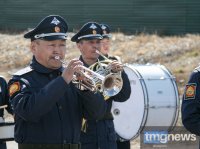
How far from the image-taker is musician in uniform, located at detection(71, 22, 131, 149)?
5840 millimetres

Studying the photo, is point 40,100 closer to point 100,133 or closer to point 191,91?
point 191,91

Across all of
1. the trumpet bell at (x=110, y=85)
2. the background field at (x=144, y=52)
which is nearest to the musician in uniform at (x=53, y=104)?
the trumpet bell at (x=110, y=85)

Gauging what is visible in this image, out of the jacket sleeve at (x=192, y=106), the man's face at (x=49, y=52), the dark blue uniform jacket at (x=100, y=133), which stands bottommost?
the dark blue uniform jacket at (x=100, y=133)

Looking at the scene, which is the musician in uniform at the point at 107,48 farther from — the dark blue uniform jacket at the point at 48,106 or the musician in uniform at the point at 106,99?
the dark blue uniform jacket at the point at 48,106

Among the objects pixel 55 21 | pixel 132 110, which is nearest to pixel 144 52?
pixel 132 110

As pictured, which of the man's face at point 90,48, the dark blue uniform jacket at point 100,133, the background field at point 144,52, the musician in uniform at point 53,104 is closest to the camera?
the musician in uniform at point 53,104

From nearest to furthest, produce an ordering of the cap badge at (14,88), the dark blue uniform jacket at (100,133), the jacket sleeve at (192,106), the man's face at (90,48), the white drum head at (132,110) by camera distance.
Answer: the cap badge at (14,88) < the jacket sleeve at (192,106) < the dark blue uniform jacket at (100,133) < the man's face at (90,48) < the white drum head at (132,110)

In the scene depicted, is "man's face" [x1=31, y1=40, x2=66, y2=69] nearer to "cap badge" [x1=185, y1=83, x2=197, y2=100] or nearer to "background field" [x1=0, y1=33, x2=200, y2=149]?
"cap badge" [x1=185, y1=83, x2=197, y2=100]

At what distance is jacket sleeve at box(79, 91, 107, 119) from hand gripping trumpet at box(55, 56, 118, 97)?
50 mm

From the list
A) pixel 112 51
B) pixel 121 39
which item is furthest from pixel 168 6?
pixel 112 51

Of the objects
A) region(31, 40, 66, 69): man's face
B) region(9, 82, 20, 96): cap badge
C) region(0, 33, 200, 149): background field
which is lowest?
region(0, 33, 200, 149): background field

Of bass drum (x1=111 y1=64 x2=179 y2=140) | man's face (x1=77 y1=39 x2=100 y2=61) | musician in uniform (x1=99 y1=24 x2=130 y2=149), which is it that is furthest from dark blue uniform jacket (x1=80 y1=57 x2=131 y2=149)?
bass drum (x1=111 y1=64 x2=179 y2=140)

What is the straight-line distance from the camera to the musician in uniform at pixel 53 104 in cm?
412

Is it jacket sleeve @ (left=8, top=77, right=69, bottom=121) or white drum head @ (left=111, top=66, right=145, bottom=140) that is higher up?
jacket sleeve @ (left=8, top=77, right=69, bottom=121)
